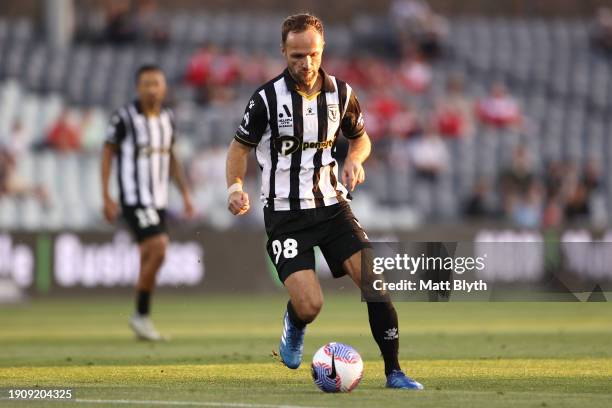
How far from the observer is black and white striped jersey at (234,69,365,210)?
8305mm

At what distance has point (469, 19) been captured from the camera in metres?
30.0

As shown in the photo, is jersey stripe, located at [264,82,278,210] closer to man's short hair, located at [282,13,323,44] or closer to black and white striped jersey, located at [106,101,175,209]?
man's short hair, located at [282,13,323,44]

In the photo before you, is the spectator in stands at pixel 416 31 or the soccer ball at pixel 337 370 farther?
the spectator in stands at pixel 416 31

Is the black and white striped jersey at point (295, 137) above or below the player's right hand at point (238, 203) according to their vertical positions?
above

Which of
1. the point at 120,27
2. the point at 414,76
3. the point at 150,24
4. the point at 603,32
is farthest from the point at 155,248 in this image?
the point at 603,32

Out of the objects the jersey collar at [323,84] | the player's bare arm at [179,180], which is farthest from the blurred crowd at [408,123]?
the jersey collar at [323,84]

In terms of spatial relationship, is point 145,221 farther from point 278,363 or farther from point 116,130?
point 278,363

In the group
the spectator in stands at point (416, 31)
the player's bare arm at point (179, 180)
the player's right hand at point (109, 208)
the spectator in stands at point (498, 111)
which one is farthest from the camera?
the spectator in stands at point (416, 31)

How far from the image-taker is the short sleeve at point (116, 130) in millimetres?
13148

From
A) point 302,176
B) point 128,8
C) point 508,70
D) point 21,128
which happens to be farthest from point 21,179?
point 302,176

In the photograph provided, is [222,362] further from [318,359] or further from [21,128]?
[21,128]

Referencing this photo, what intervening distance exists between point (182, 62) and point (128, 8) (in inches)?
115

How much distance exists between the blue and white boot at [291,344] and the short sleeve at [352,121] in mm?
1208

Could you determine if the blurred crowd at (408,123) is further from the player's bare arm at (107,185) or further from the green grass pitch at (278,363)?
the player's bare arm at (107,185)
